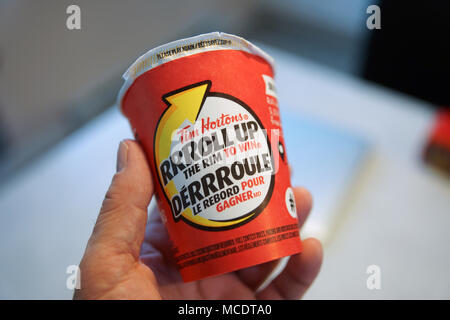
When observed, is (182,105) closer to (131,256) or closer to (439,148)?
(131,256)

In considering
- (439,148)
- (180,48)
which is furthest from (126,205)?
(439,148)

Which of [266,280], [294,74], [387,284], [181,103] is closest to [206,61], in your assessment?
[181,103]

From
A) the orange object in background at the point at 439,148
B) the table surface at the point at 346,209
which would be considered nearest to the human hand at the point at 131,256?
the table surface at the point at 346,209

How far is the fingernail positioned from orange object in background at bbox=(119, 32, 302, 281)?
5 cm

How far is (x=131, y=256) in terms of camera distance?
591 mm

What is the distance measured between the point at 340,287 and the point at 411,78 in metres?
1.03

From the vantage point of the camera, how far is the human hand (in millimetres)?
544

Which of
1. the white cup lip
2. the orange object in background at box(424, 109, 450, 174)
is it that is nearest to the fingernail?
the white cup lip

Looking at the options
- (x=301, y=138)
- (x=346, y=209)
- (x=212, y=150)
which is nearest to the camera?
(x=212, y=150)

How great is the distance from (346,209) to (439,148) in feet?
1.03

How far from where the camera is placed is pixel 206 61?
0.56m

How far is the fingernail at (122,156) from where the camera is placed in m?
0.59
